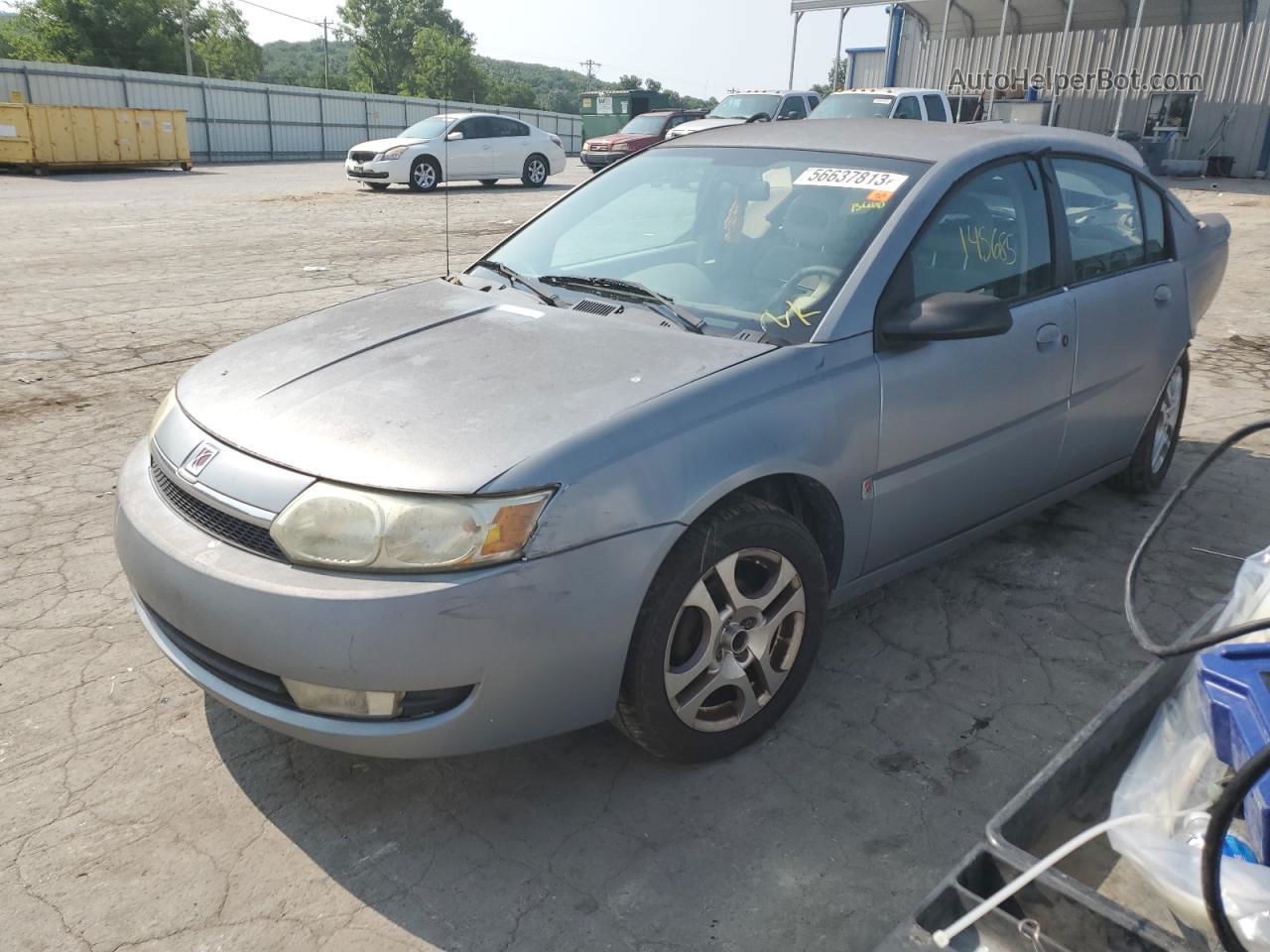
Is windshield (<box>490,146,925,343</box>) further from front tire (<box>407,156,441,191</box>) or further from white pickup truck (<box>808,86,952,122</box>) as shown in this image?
front tire (<box>407,156,441,191</box>)

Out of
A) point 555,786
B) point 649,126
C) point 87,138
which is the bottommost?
point 555,786

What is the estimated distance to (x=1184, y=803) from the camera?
2.02 m

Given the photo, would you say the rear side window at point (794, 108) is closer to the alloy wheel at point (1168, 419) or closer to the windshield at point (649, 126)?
the windshield at point (649, 126)

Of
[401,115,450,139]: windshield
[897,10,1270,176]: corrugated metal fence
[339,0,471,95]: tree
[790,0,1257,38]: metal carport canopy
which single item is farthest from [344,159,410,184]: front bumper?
[339,0,471,95]: tree

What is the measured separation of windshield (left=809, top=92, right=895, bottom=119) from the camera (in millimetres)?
17594

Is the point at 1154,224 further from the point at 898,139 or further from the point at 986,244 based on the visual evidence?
the point at 898,139

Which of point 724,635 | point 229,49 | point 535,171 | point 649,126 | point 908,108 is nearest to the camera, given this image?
point 724,635

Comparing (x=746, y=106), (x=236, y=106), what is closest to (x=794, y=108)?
(x=746, y=106)

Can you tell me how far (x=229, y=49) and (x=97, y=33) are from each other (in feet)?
131

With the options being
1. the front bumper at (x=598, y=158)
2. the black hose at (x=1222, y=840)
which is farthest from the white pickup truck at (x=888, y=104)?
the black hose at (x=1222, y=840)

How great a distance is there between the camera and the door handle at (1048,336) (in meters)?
3.42

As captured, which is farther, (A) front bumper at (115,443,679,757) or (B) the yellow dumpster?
(B) the yellow dumpster

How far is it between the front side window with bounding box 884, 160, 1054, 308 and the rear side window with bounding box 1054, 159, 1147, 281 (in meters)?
0.19

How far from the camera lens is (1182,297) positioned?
4250mm
